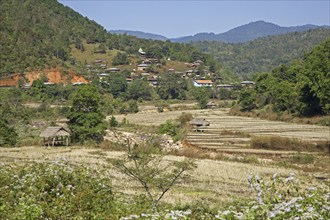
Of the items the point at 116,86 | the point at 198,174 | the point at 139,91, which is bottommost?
the point at 198,174

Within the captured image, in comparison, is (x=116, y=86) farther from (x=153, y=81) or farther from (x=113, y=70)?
(x=113, y=70)

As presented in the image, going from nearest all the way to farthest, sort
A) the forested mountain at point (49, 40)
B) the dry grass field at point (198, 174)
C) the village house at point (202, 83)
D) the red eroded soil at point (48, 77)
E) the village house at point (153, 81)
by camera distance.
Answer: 1. the dry grass field at point (198, 174)
2. the red eroded soil at point (48, 77)
3. the forested mountain at point (49, 40)
4. the village house at point (153, 81)
5. the village house at point (202, 83)

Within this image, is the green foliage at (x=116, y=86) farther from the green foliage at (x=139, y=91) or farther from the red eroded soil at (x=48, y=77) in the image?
the red eroded soil at (x=48, y=77)

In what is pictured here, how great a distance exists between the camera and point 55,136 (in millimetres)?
34562

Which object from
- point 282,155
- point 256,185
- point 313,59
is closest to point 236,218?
point 256,185

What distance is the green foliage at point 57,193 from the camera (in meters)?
8.37

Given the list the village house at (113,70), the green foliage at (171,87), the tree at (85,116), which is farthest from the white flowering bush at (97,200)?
the village house at (113,70)

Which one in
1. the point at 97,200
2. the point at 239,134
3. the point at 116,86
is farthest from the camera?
the point at 116,86

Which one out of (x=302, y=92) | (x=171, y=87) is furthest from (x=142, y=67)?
(x=302, y=92)

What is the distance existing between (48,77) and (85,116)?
1963 inches

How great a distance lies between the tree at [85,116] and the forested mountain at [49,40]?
47747 mm

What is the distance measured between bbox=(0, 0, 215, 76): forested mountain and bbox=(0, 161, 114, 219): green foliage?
235 ft

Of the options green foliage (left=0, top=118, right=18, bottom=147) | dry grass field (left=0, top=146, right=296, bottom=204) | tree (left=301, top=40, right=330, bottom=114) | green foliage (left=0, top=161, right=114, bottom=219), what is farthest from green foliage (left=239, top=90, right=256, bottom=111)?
green foliage (left=0, top=161, right=114, bottom=219)

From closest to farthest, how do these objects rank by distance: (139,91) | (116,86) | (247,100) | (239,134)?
(239,134) < (247,100) < (139,91) < (116,86)
